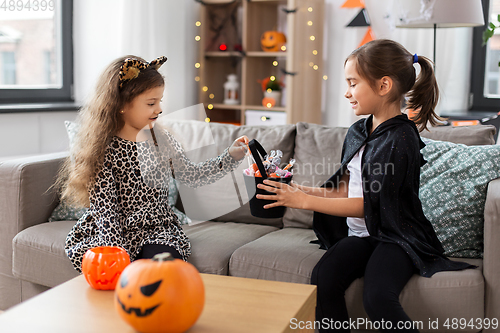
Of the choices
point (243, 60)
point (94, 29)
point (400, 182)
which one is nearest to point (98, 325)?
point (400, 182)

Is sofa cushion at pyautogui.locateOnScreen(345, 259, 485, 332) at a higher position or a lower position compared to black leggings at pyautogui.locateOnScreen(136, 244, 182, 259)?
lower

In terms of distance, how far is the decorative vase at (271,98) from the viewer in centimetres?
368

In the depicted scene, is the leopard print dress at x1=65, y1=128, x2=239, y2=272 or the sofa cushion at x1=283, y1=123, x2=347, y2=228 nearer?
the leopard print dress at x1=65, y1=128, x2=239, y2=272

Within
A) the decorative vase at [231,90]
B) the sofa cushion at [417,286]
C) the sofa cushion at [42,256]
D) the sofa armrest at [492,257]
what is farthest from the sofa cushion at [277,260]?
the decorative vase at [231,90]

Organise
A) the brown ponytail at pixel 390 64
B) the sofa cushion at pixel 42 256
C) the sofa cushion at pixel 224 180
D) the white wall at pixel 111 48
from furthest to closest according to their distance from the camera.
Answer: the white wall at pixel 111 48 → the sofa cushion at pixel 224 180 → the sofa cushion at pixel 42 256 → the brown ponytail at pixel 390 64

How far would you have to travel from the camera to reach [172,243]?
1641mm

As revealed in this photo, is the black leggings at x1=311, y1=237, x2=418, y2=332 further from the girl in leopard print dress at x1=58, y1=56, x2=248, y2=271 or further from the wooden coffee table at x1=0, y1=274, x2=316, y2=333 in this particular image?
the girl in leopard print dress at x1=58, y1=56, x2=248, y2=271

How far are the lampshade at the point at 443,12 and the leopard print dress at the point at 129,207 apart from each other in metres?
1.44

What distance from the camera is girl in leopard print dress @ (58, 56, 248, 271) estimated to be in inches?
63.1

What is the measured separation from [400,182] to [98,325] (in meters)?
0.93

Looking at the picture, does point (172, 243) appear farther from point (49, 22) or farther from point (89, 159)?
point (49, 22)

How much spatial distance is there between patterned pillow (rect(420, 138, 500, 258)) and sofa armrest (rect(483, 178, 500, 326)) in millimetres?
170

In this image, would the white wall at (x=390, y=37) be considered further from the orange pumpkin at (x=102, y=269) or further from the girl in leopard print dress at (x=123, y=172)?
the orange pumpkin at (x=102, y=269)

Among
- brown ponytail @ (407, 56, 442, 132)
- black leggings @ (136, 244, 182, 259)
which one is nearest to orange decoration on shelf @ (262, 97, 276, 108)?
brown ponytail @ (407, 56, 442, 132)
